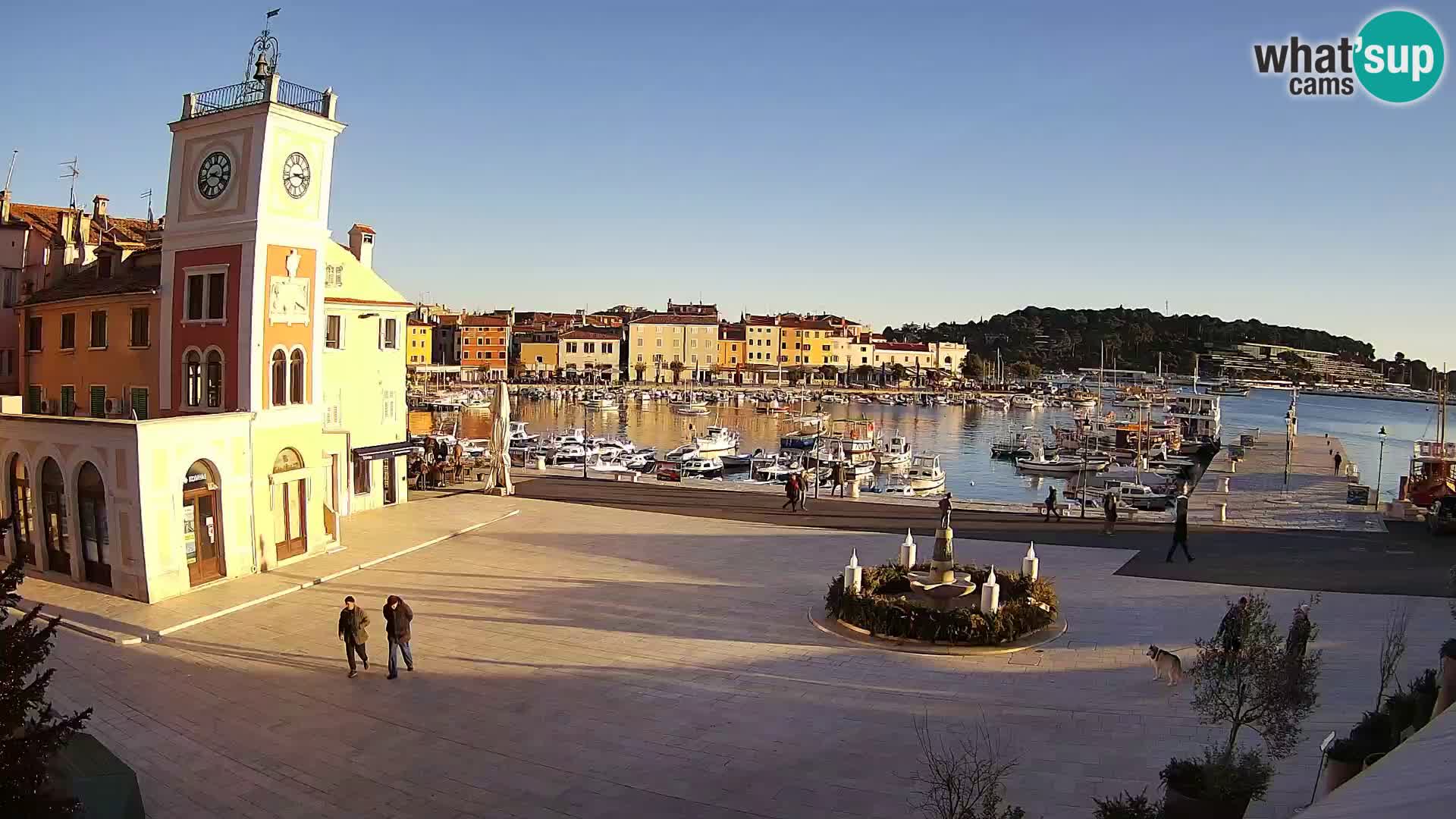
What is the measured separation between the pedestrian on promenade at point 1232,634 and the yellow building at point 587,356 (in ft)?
392

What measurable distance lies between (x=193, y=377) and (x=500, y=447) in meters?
9.53

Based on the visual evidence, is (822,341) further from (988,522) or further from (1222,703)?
(1222,703)

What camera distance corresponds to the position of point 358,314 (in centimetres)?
2508

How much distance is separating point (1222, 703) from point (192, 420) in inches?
607

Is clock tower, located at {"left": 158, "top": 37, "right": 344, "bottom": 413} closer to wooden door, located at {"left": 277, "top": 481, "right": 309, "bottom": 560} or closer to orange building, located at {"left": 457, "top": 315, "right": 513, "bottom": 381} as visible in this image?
wooden door, located at {"left": 277, "top": 481, "right": 309, "bottom": 560}

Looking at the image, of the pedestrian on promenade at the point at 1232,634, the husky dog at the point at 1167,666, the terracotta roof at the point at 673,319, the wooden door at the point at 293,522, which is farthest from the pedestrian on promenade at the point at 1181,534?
the terracotta roof at the point at 673,319

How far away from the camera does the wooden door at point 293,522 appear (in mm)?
17688

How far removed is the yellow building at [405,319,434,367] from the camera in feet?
368

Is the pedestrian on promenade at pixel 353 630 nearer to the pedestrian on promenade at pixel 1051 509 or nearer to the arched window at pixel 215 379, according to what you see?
the arched window at pixel 215 379

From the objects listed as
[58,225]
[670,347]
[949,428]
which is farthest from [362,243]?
[670,347]

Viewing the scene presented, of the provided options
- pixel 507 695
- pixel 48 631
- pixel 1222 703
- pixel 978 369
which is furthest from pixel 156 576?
pixel 978 369

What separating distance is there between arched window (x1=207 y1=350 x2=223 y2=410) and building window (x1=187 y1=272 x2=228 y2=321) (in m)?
0.74

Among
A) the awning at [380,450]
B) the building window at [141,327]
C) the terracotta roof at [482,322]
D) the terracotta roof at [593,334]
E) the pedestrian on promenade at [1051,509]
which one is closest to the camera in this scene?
the building window at [141,327]

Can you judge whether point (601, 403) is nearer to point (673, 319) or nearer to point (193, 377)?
point (673, 319)
